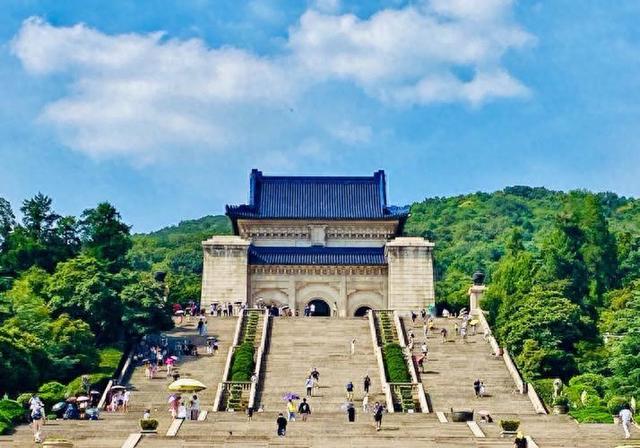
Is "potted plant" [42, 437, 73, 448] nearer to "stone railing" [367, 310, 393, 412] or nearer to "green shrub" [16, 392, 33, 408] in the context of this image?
"green shrub" [16, 392, 33, 408]

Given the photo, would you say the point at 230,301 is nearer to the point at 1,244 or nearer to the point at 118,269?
the point at 118,269

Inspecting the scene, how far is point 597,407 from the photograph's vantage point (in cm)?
3616

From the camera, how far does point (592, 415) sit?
3434 centimetres

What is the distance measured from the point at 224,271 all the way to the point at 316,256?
551 cm

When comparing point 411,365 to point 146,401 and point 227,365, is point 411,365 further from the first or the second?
point 146,401

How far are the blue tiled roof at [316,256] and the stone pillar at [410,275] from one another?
1053 millimetres

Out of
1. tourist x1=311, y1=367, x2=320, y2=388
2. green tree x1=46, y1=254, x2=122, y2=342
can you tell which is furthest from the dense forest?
tourist x1=311, y1=367, x2=320, y2=388

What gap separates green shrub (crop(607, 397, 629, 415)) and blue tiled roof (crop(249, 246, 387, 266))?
84.3 ft

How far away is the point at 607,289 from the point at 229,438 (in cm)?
3800

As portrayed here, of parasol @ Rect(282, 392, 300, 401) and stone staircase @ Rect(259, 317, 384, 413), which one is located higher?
stone staircase @ Rect(259, 317, 384, 413)

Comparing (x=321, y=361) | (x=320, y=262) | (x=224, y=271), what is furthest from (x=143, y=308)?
(x=320, y=262)

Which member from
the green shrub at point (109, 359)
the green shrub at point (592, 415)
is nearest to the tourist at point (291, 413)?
the green shrub at point (592, 415)

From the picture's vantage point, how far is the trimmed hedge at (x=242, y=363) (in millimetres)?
39500

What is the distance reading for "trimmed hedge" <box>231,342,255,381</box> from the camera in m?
39.5
